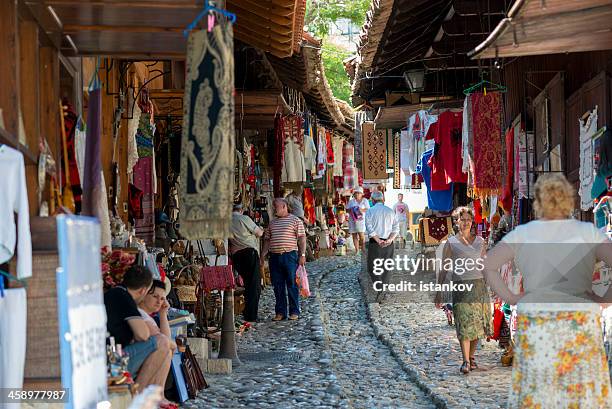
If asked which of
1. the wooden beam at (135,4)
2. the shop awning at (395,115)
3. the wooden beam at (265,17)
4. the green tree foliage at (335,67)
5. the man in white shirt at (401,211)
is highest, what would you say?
the green tree foliage at (335,67)

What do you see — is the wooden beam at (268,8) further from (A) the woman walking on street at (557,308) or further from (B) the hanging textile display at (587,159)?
(A) the woman walking on street at (557,308)

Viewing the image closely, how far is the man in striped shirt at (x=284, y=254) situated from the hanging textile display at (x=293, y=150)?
9.91 feet

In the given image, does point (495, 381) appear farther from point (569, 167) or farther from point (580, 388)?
point (580, 388)

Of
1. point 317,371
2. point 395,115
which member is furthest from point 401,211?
point 317,371

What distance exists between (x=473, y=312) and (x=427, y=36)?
6424 millimetres

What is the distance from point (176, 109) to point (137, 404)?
9898mm

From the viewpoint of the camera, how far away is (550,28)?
7727 millimetres

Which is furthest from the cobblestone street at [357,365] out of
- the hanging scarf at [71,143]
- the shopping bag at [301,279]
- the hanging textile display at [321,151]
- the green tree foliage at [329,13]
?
the green tree foliage at [329,13]

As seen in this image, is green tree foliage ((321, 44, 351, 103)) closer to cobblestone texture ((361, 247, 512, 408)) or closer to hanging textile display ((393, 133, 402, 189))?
hanging textile display ((393, 133, 402, 189))

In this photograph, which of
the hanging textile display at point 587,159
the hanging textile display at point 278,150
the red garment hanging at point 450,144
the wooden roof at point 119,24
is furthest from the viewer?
the hanging textile display at point 278,150

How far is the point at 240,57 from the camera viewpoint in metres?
17.1

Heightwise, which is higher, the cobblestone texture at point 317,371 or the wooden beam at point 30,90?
the wooden beam at point 30,90

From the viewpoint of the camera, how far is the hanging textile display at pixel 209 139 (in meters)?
6.38

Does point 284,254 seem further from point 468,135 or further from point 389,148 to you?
point 389,148
